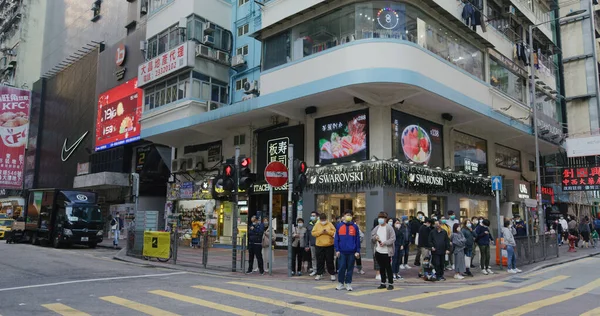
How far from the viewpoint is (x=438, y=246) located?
11914 mm

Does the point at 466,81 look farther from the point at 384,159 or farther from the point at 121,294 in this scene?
the point at 121,294

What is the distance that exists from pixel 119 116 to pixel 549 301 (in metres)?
29.9

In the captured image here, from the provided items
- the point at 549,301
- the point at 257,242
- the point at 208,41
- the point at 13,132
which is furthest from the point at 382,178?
the point at 13,132

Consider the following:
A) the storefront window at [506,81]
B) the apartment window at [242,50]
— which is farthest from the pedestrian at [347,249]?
the apartment window at [242,50]

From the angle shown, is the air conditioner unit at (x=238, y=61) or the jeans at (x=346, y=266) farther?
the air conditioner unit at (x=238, y=61)

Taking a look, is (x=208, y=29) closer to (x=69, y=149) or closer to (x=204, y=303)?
(x=204, y=303)

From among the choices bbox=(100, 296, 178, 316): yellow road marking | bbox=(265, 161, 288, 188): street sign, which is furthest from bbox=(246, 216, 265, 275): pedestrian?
bbox=(100, 296, 178, 316): yellow road marking

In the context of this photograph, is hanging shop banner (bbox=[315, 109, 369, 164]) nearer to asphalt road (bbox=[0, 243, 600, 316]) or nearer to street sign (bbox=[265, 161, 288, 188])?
street sign (bbox=[265, 161, 288, 188])

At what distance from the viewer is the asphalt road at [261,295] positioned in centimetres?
788

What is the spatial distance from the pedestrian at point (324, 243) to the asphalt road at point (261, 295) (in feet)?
1.62

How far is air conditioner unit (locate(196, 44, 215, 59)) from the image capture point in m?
24.2

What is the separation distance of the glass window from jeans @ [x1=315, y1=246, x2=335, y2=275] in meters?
17.5

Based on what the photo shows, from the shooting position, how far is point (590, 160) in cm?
3039

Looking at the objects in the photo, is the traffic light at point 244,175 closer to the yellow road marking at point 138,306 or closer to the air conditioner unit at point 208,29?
the yellow road marking at point 138,306
